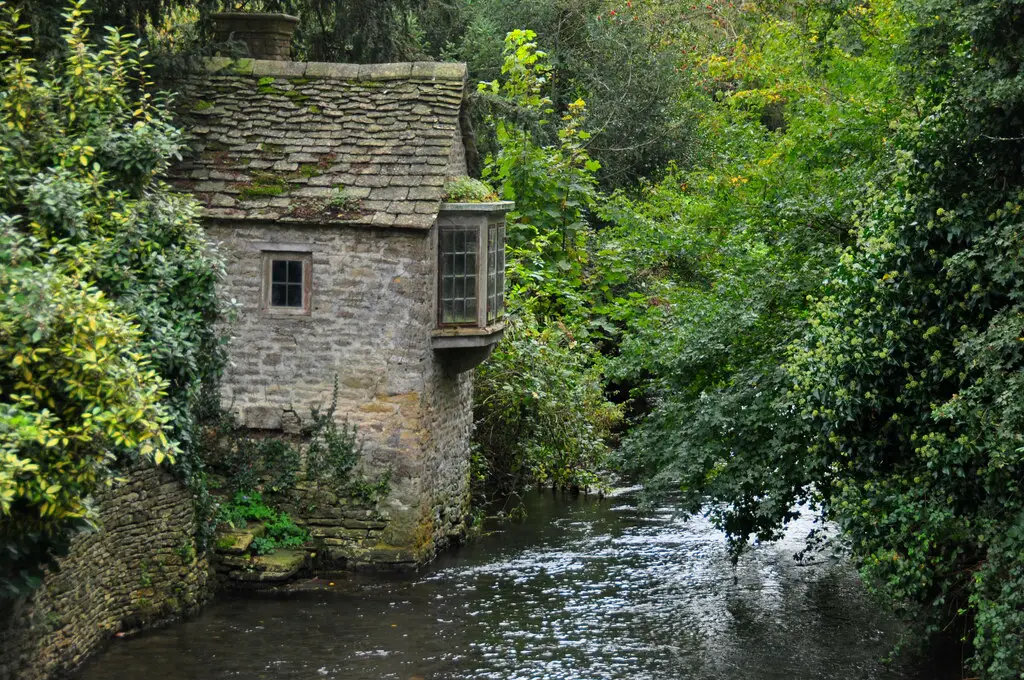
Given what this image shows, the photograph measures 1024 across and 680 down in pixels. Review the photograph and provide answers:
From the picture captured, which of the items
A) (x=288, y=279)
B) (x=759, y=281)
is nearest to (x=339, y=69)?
(x=288, y=279)

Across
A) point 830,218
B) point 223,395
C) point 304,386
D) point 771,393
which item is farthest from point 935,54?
point 223,395

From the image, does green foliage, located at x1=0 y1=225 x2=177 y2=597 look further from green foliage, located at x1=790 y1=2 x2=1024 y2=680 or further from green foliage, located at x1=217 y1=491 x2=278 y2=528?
green foliage, located at x1=790 y1=2 x2=1024 y2=680

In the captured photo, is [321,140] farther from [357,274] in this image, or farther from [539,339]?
[539,339]

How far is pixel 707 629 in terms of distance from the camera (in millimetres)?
14875

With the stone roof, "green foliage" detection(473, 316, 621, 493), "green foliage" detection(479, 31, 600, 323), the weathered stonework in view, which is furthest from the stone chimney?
"green foliage" detection(473, 316, 621, 493)

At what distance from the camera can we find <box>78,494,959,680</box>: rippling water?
13.2 metres

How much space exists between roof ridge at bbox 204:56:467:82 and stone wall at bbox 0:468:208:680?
673 centimetres

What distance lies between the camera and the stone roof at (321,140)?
656 inches

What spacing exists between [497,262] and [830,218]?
204 inches

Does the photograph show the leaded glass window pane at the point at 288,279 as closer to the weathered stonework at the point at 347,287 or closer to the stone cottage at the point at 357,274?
the stone cottage at the point at 357,274

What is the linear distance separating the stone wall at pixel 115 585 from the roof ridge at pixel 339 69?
6.73m

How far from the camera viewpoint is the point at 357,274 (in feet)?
54.7

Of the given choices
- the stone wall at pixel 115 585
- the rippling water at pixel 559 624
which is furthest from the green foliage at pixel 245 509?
the rippling water at pixel 559 624

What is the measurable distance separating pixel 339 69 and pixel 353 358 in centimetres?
455
